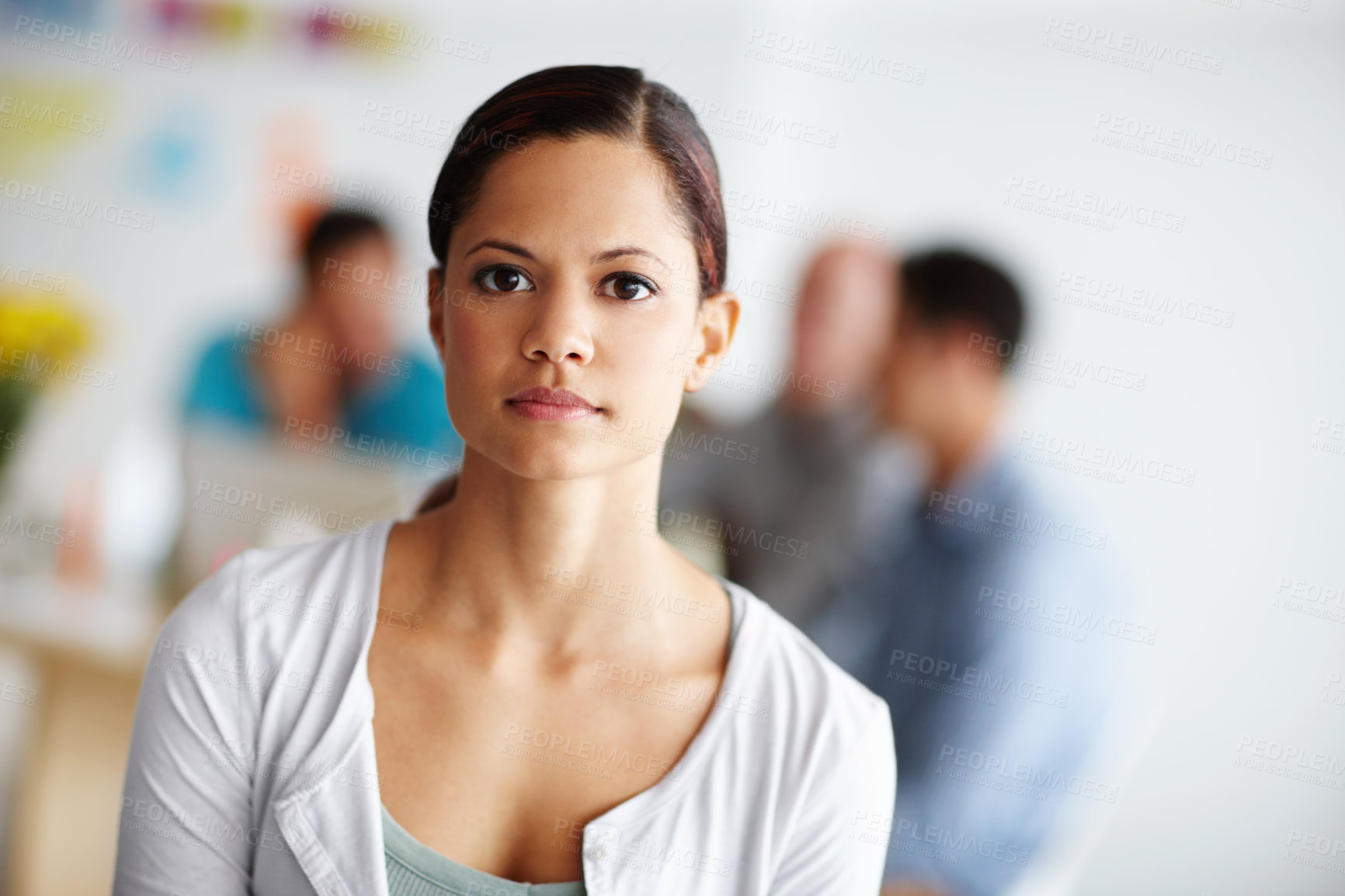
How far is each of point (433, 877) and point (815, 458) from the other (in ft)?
4.33

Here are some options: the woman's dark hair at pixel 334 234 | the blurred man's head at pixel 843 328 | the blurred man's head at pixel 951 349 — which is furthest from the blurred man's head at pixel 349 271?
the blurred man's head at pixel 951 349

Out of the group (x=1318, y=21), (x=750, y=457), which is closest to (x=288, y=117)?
(x=750, y=457)

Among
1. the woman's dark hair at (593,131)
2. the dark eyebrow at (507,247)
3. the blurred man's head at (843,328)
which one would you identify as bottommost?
the blurred man's head at (843,328)

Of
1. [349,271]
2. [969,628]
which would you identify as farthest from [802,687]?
[349,271]

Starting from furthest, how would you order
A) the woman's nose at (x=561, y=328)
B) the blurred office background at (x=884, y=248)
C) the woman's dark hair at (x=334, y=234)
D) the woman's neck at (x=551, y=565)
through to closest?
the woman's dark hair at (x=334, y=234)
the blurred office background at (x=884, y=248)
the woman's neck at (x=551, y=565)
the woman's nose at (x=561, y=328)

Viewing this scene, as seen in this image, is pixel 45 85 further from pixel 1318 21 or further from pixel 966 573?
pixel 1318 21

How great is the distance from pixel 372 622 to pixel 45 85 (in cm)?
335

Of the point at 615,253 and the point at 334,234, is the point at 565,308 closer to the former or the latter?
the point at 615,253

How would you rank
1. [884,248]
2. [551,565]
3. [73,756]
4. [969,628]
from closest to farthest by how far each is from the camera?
[551,565]
[969,628]
[73,756]
[884,248]

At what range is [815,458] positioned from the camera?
209 cm

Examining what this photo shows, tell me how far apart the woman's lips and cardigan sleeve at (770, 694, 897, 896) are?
37 centimetres

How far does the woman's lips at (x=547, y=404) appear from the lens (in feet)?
2.85

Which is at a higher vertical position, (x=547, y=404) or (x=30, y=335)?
(x=547, y=404)

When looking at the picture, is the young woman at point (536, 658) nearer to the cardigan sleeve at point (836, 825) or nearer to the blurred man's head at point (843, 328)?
the cardigan sleeve at point (836, 825)
